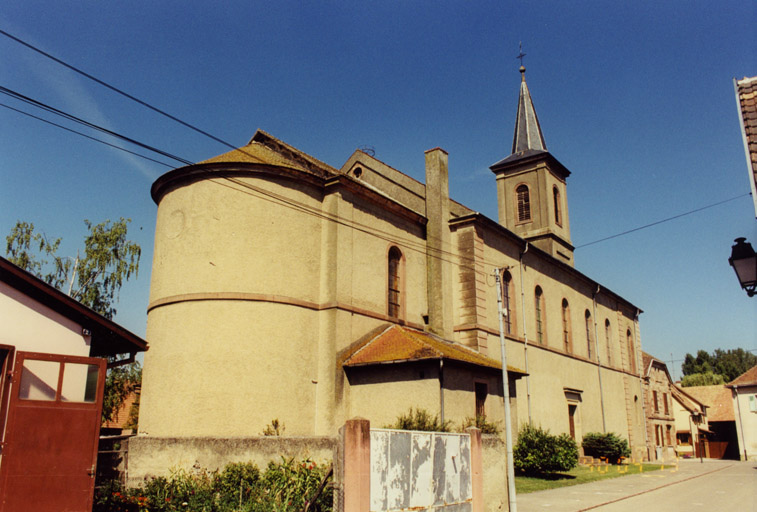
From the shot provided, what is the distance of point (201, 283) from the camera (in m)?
18.6

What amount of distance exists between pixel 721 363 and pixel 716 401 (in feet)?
134

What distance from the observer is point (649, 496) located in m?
19.4

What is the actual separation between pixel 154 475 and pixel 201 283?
5759 millimetres

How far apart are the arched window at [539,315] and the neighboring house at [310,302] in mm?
3830

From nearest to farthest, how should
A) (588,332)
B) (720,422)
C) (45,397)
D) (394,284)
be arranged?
(45,397) < (394,284) < (588,332) < (720,422)

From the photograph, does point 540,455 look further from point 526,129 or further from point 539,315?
point 526,129

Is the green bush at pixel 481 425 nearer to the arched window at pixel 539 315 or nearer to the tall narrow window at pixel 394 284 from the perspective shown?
the tall narrow window at pixel 394 284

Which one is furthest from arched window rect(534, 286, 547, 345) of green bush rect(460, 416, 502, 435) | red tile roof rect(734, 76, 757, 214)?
red tile roof rect(734, 76, 757, 214)

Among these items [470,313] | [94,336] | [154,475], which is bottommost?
[154,475]

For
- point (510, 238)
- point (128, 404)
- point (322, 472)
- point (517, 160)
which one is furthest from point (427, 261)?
point (128, 404)

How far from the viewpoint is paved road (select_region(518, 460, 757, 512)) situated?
1627 centimetres

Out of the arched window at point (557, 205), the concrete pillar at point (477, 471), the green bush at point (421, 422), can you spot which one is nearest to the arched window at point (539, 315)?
the arched window at point (557, 205)

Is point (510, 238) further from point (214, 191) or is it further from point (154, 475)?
point (154, 475)

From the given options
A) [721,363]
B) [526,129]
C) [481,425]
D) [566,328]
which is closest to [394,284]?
[481,425]
